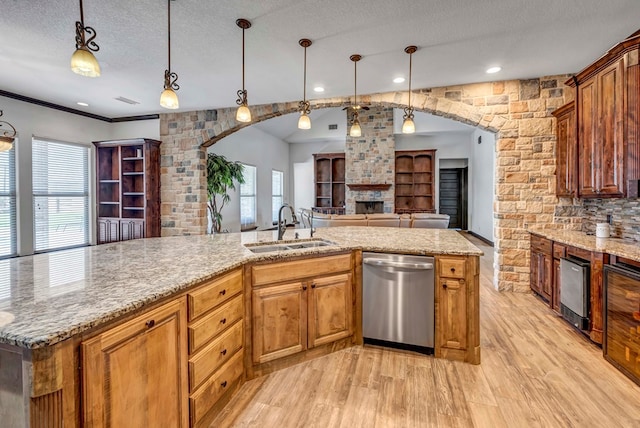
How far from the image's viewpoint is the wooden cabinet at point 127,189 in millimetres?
5535

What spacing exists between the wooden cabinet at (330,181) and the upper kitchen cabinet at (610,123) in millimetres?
7254

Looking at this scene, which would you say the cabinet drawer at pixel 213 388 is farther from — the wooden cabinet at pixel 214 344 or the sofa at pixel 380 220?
the sofa at pixel 380 220

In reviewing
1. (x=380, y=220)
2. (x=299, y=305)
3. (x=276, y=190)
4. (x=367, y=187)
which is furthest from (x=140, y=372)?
(x=276, y=190)

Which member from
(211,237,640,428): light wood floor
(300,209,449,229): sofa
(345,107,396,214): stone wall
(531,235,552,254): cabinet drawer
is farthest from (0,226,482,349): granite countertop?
(345,107,396,214): stone wall

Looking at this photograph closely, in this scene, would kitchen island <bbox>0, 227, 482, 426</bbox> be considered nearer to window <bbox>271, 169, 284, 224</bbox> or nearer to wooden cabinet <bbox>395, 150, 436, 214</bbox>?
wooden cabinet <bbox>395, 150, 436, 214</bbox>

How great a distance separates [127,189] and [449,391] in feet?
19.6

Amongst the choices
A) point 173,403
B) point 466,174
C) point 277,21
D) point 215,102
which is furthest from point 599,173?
point 466,174

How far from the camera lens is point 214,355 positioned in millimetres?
1779

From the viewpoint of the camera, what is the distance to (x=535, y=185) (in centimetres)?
401

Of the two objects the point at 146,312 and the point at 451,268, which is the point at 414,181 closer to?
the point at 451,268

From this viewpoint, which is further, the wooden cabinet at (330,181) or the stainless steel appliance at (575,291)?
the wooden cabinet at (330,181)

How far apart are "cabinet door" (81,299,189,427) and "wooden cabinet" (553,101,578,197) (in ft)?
13.2

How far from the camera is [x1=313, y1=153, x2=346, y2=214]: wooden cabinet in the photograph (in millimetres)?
10242

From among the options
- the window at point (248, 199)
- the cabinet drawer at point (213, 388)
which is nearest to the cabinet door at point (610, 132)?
the cabinet drawer at point (213, 388)
